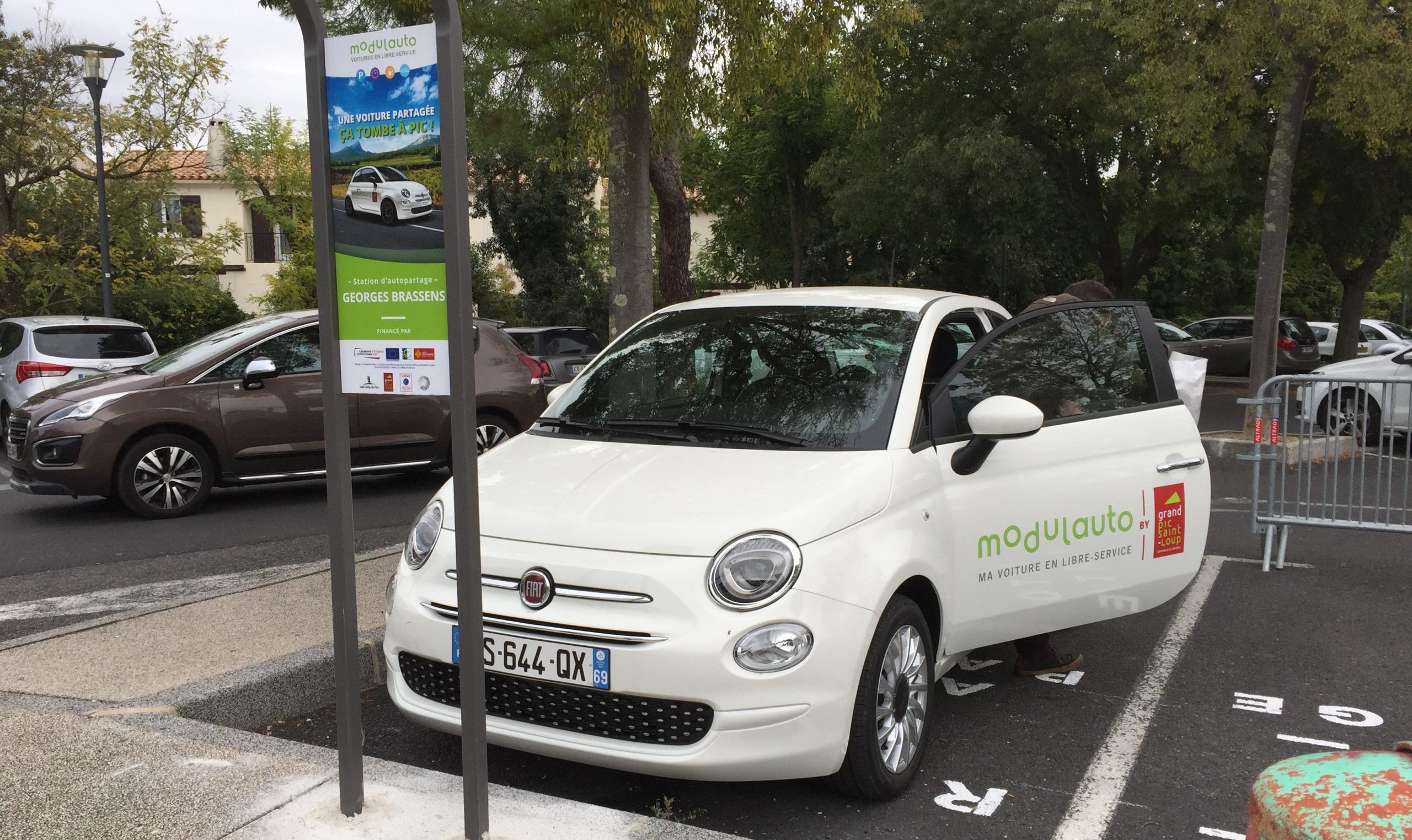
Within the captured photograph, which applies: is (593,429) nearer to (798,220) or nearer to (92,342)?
(92,342)

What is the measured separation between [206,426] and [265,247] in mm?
37449

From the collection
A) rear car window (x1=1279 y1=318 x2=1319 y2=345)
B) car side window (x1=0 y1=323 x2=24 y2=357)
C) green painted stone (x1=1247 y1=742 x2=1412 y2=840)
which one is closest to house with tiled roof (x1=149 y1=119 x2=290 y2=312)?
car side window (x1=0 y1=323 x2=24 y2=357)

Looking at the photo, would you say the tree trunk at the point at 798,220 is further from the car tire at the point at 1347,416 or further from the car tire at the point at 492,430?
the car tire at the point at 1347,416

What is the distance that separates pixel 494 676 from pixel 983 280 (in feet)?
101

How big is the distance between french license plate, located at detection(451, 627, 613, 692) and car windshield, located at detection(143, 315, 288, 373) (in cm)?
696

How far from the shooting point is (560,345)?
18359mm

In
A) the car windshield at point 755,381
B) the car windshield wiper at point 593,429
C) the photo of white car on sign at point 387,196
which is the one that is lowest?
the car windshield wiper at point 593,429

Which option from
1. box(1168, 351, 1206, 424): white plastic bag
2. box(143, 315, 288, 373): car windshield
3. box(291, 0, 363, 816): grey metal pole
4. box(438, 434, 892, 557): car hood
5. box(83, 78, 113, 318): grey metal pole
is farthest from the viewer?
box(83, 78, 113, 318): grey metal pole

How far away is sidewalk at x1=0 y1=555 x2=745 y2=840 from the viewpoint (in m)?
3.22

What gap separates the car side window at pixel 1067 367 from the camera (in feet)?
15.2

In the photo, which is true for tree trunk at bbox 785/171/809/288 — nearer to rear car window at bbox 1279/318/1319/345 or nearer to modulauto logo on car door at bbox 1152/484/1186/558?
rear car window at bbox 1279/318/1319/345

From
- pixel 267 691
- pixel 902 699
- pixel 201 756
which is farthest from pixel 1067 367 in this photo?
pixel 201 756

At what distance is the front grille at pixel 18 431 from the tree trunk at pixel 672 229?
8.71 m

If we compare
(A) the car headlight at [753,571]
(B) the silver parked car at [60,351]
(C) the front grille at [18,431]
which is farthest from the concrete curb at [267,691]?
(B) the silver parked car at [60,351]
